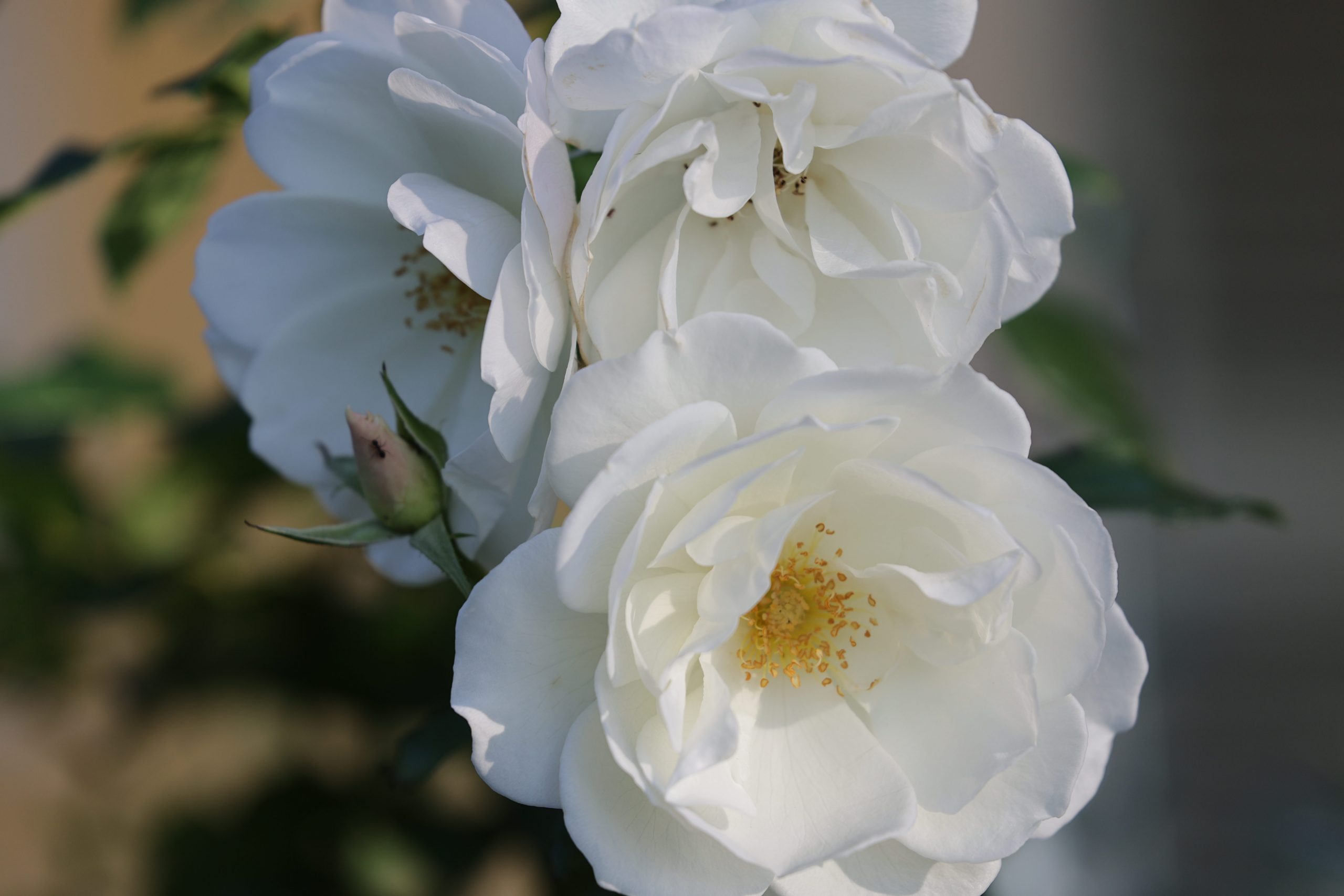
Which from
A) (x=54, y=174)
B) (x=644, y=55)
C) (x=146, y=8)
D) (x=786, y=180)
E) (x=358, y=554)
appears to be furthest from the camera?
(x=358, y=554)

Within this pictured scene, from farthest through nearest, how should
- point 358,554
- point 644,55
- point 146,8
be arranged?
point 358,554
point 146,8
point 644,55

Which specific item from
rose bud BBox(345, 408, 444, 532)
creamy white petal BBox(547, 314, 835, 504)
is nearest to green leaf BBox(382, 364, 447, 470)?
rose bud BBox(345, 408, 444, 532)

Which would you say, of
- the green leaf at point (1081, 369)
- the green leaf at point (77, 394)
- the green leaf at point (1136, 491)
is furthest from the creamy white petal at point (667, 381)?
the green leaf at point (77, 394)

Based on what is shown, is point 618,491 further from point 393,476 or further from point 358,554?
point 358,554

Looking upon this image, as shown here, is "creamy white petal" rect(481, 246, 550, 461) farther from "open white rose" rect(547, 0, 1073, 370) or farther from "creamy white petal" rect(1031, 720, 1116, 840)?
"creamy white petal" rect(1031, 720, 1116, 840)

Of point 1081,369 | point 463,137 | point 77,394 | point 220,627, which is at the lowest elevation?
point 220,627

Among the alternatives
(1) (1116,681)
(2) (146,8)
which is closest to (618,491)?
(1) (1116,681)
